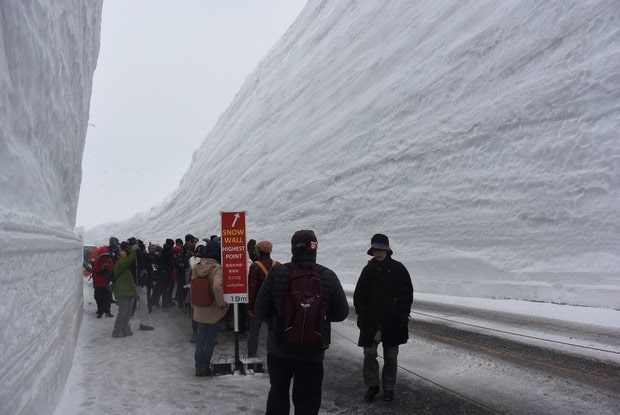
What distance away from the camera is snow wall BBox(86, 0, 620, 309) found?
49.4 feet

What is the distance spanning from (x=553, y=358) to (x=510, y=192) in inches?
424

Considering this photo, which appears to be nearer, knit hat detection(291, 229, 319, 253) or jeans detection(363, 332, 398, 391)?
knit hat detection(291, 229, 319, 253)

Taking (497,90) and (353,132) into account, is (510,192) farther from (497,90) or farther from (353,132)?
(353,132)

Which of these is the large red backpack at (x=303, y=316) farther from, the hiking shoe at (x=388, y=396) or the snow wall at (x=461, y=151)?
the snow wall at (x=461, y=151)

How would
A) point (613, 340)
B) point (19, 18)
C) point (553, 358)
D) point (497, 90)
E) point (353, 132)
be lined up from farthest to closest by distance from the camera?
point (353, 132) < point (497, 90) < point (613, 340) < point (553, 358) < point (19, 18)

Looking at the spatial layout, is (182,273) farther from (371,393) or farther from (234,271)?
(371,393)

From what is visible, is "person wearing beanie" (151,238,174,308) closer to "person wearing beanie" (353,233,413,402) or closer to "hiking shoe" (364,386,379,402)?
"person wearing beanie" (353,233,413,402)

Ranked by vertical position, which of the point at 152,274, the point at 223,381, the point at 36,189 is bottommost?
the point at 223,381

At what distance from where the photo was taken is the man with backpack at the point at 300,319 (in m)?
3.67

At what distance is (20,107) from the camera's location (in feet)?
10.9

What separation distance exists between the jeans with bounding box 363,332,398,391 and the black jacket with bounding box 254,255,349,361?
1.66m

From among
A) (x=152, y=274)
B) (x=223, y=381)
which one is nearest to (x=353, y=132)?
(x=152, y=274)

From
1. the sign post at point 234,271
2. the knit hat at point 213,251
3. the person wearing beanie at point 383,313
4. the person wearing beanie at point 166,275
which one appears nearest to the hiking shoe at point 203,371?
the sign post at point 234,271

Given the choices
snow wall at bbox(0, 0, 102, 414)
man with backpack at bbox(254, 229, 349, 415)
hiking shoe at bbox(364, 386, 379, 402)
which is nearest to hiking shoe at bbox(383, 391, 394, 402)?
hiking shoe at bbox(364, 386, 379, 402)
